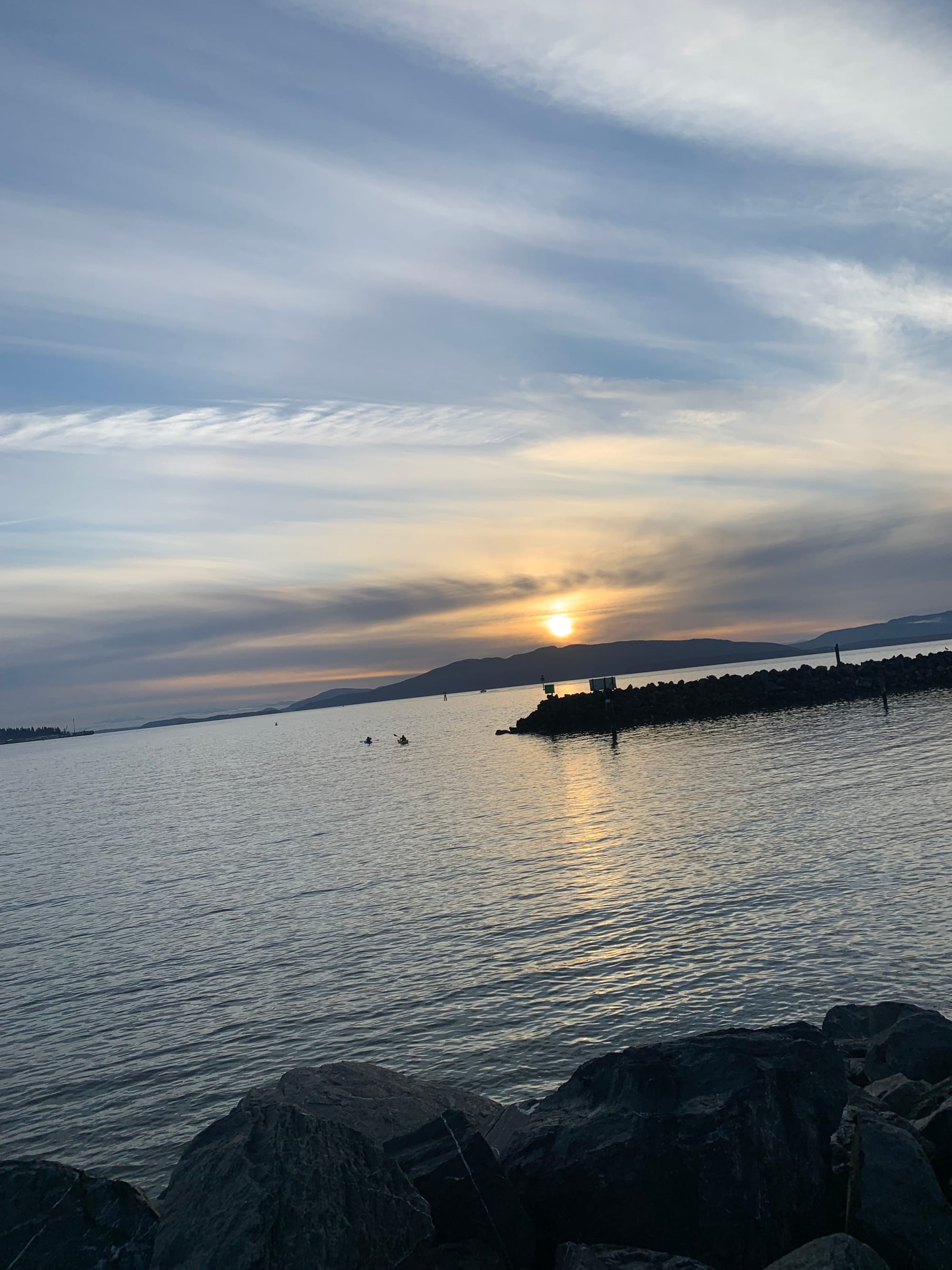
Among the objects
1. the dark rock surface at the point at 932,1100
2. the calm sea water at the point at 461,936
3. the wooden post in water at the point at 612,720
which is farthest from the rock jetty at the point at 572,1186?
the wooden post in water at the point at 612,720

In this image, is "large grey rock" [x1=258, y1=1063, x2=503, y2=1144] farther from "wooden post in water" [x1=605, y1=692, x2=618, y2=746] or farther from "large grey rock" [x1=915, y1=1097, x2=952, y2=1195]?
"wooden post in water" [x1=605, y1=692, x2=618, y2=746]

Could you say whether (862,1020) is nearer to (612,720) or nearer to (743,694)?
(612,720)

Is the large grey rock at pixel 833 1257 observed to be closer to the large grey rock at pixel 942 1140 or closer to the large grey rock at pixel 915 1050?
the large grey rock at pixel 942 1140

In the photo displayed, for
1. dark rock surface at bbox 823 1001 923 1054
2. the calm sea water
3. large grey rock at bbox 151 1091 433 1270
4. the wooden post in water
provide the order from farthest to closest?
the wooden post in water, the calm sea water, dark rock surface at bbox 823 1001 923 1054, large grey rock at bbox 151 1091 433 1270

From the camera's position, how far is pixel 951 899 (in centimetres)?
1731

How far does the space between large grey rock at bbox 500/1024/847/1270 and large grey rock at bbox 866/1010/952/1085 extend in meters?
2.43

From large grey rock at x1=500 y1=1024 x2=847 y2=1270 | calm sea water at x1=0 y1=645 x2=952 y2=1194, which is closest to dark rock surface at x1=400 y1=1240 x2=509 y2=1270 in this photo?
large grey rock at x1=500 y1=1024 x2=847 y2=1270

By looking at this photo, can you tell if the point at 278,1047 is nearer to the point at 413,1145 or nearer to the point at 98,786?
the point at 413,1145

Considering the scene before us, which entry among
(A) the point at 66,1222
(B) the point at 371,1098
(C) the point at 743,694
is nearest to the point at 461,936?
(B) the point at 371,1098

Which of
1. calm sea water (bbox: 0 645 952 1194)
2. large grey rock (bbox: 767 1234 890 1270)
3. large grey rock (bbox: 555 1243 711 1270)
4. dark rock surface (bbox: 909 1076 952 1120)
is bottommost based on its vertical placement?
calm sea water (bbox: 0 645 952 1194)

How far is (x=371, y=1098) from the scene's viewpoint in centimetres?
879

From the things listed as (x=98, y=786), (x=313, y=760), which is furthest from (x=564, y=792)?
(x=98, y=786)

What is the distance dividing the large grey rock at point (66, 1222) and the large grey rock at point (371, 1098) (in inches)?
60.4

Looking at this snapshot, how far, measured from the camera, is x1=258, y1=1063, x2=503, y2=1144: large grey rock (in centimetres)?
817
